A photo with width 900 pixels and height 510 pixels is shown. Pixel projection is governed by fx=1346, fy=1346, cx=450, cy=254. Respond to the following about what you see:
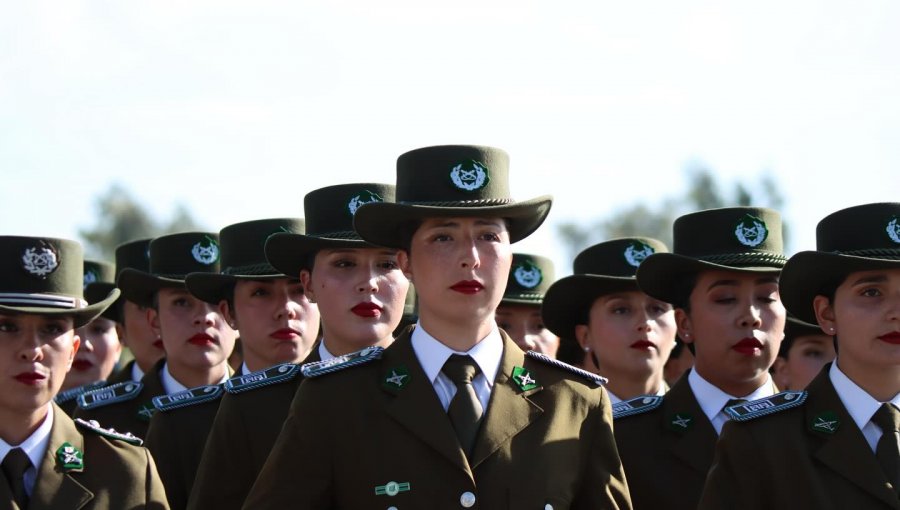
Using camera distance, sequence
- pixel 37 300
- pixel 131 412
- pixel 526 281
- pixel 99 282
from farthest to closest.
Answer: pixel 99 282
pixel 526 281
pixel 131 412
pixel 37 300

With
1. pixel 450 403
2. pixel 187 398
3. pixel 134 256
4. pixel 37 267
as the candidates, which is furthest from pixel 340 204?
pixel 134 256

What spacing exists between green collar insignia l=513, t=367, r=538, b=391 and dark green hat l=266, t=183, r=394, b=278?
2146 millimetres

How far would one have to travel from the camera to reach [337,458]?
556 cm

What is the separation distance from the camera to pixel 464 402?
18.5 ft

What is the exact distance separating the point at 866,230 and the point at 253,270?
3.95 meters

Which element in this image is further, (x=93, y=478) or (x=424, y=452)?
(x=93, y=478)

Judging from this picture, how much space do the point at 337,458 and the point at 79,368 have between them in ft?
24.5

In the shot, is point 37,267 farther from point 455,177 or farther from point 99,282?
point 99,282

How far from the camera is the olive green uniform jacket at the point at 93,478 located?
6199mm

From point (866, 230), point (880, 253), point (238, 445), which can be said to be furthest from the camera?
point (238, 445)

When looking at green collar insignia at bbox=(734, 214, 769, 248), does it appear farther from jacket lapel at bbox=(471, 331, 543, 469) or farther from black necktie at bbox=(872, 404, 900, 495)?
jacket lapel at bbox=(471, 331, 543, 469)

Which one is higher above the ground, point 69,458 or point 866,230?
point 866,230

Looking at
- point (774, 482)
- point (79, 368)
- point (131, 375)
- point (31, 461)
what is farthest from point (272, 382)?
point (79, 368)

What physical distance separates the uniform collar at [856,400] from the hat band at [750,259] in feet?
4.92
